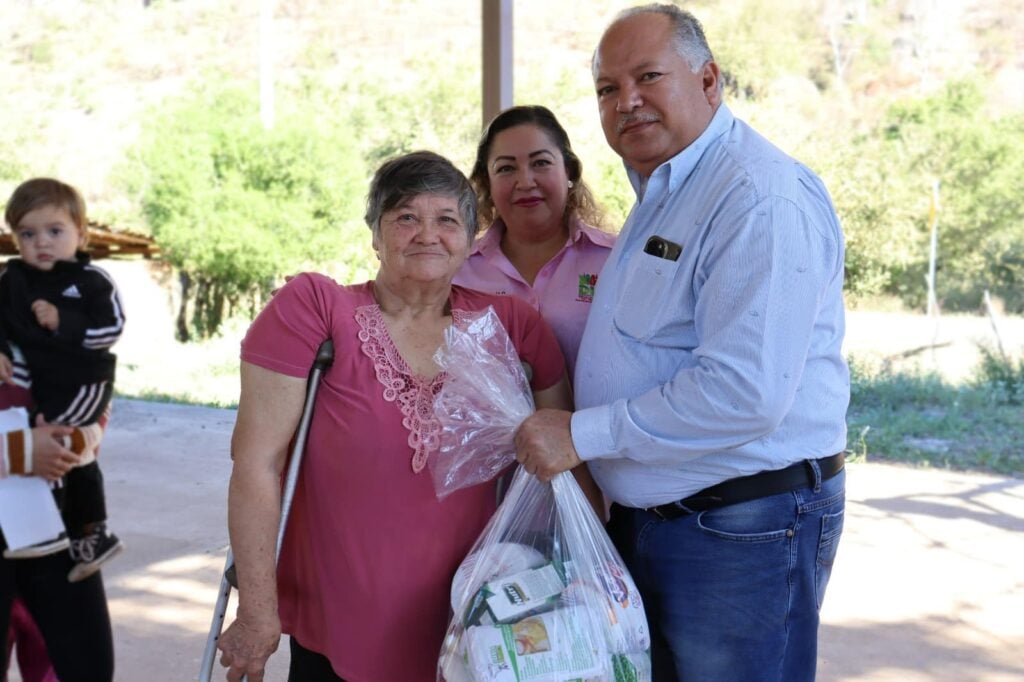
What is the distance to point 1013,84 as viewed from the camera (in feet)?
35.3

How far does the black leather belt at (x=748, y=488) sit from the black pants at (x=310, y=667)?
0.71 m

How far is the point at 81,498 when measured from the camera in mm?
2885

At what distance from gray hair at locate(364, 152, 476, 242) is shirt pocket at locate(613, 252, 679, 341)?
33 cm

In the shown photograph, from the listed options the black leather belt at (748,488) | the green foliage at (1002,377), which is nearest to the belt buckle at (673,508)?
the black leather belt at (748,488)

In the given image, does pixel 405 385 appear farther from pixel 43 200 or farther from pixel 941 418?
pixel 941 418

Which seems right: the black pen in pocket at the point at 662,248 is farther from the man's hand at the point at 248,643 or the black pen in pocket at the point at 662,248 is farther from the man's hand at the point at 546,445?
the man's hand at the point at 248,643

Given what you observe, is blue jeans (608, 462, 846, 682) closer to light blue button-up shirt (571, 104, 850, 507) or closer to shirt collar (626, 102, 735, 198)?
light blue button-up shirt (571, 104, 850, 507)

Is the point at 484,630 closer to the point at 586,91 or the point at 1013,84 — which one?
the point at 1013,84

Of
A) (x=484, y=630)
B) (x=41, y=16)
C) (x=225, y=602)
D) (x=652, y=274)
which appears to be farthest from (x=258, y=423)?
(x=41, y=16)

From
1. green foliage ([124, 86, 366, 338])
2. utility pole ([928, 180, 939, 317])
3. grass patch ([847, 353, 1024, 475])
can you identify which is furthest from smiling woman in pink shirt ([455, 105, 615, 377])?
green foliage ([124, 86, 366, 338])

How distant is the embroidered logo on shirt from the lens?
2346mm

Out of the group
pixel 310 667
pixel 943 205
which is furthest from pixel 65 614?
pixel 943 205

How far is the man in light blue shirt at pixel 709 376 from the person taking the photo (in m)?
1.63

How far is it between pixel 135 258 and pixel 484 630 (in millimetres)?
11930
